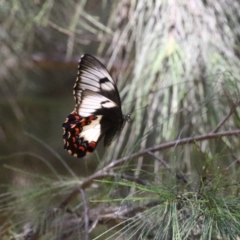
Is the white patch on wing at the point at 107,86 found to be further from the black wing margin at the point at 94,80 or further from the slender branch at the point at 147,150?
the slender branch at the point at 147,150

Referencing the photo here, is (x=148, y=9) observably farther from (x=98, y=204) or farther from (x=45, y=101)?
(x=45, y=101)

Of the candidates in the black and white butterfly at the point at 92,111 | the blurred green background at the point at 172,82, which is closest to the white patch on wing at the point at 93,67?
the black and white butterfly at the point at 92,111

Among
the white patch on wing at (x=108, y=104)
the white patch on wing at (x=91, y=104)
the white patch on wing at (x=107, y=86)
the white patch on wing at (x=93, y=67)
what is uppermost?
the white patch on wing at (x=93, y=67)

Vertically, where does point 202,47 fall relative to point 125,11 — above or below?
below

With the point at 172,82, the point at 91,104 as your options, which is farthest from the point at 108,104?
the point at 172,82

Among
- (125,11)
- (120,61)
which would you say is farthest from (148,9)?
(120,61)

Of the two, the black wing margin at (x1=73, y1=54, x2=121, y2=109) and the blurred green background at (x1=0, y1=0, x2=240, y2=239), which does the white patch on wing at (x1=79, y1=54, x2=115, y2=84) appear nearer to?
the black wing margin at (x1=73, y1=54, x2=121, y2=109)

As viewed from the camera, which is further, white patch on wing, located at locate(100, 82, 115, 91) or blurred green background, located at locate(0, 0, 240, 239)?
blurred green background, located at locate(0, 0, 240, 239)

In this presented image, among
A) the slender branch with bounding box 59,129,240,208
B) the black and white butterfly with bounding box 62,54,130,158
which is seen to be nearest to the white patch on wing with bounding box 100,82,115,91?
the black and white butterfly with bounding box 62,54,130,158
